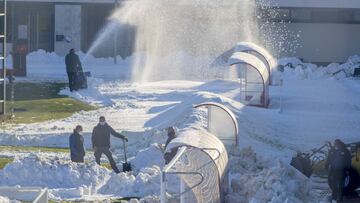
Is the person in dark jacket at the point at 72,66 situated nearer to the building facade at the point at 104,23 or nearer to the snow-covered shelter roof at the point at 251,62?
the snow-covered shelter roof at the point at 251,62

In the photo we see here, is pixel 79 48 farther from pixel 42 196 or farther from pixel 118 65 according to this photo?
pixel 42 196

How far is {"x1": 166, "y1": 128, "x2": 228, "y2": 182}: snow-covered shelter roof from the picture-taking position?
1458 cm

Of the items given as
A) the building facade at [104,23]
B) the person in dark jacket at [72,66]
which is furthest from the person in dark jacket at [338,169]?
the building facade at [104,23]

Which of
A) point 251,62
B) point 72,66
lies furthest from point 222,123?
point 72,66

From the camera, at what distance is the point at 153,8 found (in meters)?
49.4

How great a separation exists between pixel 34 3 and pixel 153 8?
658 cm

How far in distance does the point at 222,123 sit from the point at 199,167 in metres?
6.62

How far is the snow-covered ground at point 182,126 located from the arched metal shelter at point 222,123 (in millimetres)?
422

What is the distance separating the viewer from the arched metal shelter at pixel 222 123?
2114 cm

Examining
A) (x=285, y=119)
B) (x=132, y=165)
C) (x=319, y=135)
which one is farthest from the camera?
(x=285, y=119)

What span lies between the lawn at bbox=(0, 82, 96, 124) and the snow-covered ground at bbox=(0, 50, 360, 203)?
2.08ft

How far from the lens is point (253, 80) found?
3169cm

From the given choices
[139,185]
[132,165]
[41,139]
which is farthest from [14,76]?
[139,185]

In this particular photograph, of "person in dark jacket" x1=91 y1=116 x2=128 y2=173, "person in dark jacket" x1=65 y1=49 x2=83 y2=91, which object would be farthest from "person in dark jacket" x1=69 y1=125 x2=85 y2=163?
"person in dark jacket" x1=65 y1=49 x2=83 y2=91
